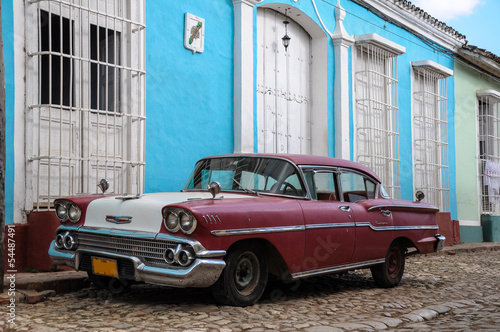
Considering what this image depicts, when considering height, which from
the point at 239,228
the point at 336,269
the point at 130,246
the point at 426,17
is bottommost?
the point at 336,269

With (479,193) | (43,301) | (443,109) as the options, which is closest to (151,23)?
(43,301)

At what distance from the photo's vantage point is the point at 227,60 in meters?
9.14

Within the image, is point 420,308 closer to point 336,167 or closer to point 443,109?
point 336,167

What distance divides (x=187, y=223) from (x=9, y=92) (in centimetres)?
309

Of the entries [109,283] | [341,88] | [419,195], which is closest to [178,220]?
[109,283]

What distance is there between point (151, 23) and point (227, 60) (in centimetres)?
151

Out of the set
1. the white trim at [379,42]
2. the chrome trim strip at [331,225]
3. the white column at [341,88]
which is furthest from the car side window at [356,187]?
the white trim at [379,42]

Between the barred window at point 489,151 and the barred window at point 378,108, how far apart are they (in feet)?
14.2

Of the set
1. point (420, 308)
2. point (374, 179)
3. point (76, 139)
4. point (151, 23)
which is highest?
point (151, 23)

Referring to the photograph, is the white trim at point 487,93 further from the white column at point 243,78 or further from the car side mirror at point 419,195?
the car side mirror at point 419,195

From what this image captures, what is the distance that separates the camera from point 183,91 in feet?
27.6

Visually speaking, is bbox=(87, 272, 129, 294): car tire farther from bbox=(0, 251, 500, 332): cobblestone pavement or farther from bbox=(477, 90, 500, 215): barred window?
bbox=(477, 90, 500, 215): barred window

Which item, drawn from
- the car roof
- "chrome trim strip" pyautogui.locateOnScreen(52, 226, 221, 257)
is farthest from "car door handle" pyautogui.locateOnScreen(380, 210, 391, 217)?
"chrome trim strip" pyautogui.locateOnScreen(52, 226, 221, 257)

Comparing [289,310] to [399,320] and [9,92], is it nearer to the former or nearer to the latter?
[399,320]
